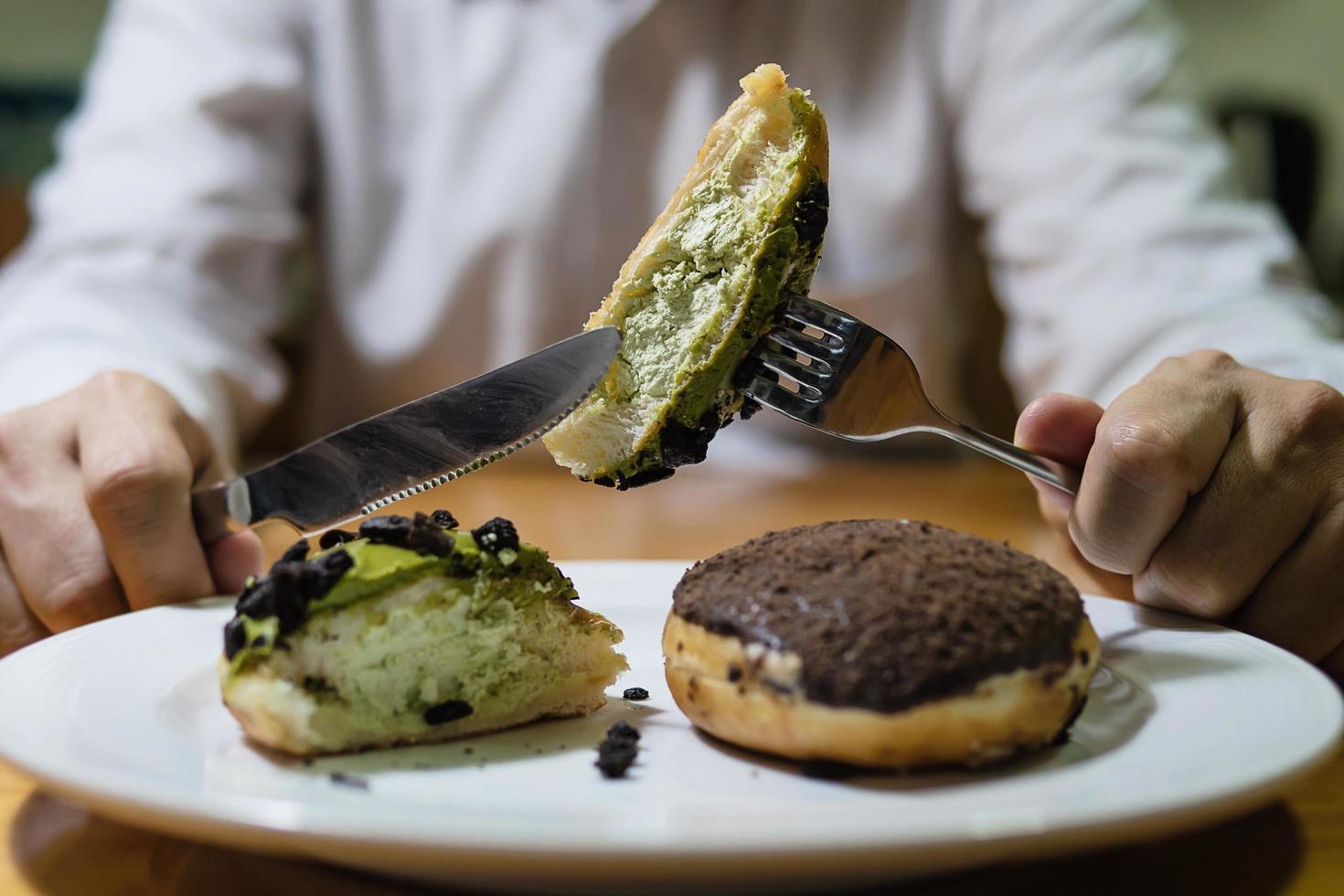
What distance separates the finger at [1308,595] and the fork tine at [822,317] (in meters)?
0.57

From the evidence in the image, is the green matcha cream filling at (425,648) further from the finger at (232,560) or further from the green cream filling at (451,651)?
the finger at (232,560)

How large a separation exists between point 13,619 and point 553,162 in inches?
72.4

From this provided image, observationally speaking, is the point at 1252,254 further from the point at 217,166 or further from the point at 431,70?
the point at 217,166

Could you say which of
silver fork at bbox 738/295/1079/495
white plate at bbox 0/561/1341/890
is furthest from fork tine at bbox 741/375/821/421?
white plate at bbox 0/561/1341/890

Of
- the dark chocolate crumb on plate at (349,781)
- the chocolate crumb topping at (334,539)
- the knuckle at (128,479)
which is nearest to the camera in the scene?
the dark chocolate crumb on plate at (349,781)

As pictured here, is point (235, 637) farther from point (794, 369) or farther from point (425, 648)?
point (794, 369)

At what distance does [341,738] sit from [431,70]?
243cm

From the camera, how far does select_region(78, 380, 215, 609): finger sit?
5.03 feet

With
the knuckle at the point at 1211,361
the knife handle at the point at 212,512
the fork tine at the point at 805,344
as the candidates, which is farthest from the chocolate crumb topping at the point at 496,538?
the knuckle at the point at 1211,361

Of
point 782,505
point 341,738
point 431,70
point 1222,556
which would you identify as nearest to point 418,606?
point 341,738

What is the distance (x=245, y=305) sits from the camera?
3039 mm

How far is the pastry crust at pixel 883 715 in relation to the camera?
0.99m

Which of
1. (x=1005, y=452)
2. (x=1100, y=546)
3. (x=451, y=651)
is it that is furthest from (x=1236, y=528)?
(x=451, y=651)

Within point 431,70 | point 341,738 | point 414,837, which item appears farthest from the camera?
point 431,70
